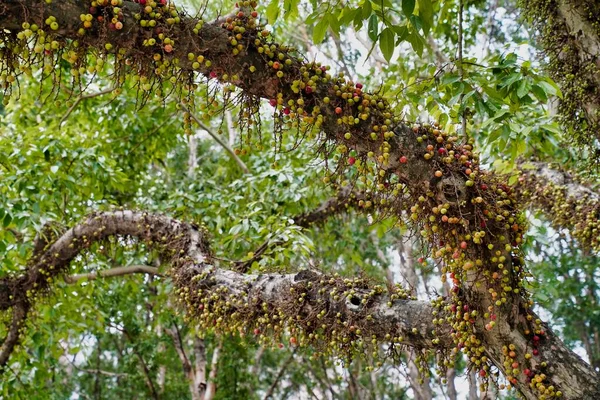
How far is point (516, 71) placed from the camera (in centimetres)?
243

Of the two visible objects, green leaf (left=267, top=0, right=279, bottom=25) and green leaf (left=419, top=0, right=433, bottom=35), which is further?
green leaf (left=267, top=0, right=279, bottom=25)

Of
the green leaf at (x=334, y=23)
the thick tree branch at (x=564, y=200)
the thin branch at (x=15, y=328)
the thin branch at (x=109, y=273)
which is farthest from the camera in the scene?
the thin branch at (x=109, y=273)

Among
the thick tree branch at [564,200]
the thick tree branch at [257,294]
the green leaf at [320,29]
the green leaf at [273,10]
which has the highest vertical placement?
the thick tree branch at [564,200]

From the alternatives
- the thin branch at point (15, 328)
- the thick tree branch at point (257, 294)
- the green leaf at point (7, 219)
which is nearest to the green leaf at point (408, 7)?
the thick tree branch at point (257, 294)

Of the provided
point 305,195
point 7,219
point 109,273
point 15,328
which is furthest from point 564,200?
point 15,328

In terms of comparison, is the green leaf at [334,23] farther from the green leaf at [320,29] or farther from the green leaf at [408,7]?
the green leaf at [408,7]

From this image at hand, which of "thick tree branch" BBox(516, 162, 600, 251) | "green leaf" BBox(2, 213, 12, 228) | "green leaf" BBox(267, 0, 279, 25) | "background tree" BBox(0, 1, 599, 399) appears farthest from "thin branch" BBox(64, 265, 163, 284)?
"thick tree branch" BBox(516, 162, 600, 251)

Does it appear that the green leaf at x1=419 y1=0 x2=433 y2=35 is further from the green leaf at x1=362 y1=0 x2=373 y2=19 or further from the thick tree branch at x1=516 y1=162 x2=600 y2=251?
the thick tree branch at x1=516 y1=162 x2=600 y2=251

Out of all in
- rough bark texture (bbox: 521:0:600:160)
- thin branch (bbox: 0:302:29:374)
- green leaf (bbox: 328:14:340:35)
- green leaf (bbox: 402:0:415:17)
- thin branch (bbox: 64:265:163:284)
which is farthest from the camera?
thin branch (bbox: 64:265:163:284)

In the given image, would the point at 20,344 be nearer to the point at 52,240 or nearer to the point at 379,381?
the point at 52,240

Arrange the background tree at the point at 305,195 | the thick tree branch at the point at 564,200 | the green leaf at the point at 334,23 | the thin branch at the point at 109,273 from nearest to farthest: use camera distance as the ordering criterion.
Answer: the background tree at the point at 305,195, the green leaf at the point at 334,23, the thick tree branch at the point at 564,200, the thin branch at the point at 109,273

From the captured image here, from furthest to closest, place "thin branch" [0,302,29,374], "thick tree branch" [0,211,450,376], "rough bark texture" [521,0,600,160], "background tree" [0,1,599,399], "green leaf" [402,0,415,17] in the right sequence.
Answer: "thin branch" [0,302,29,374], "rough bark texture" [521,0,600,160], "thick tree branch" [0,211,450,376], "background tree" [0,1,599,399], "green leaf" [402,0,415,17]

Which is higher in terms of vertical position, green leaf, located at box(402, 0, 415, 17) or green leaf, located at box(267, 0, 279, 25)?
green leaf, located at box(267, 0, 279, 25)

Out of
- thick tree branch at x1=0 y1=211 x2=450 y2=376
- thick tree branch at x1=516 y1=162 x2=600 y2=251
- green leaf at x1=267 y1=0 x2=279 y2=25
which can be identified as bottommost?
thick tree branch at x1=0 y1=211 x2=450 y2=376
